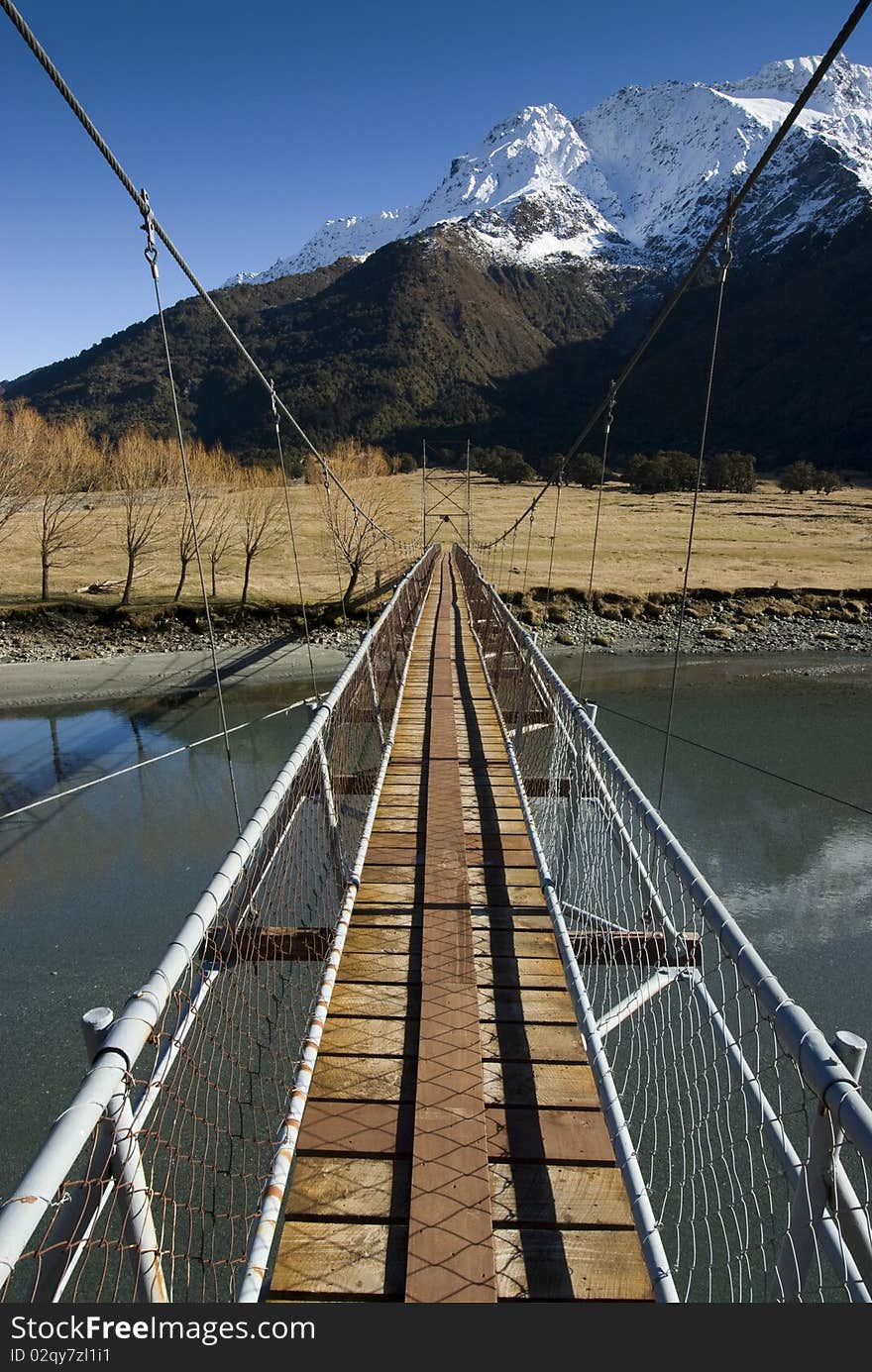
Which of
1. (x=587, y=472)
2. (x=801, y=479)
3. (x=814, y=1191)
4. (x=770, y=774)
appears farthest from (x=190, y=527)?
(x=801, y=479)

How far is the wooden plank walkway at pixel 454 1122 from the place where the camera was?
70.1 inches

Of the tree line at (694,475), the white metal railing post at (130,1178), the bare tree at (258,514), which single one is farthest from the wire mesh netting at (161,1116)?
the tree line at (694,475)

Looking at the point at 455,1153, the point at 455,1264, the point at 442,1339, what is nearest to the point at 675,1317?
the point at 442,1339

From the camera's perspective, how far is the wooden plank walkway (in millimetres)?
1781

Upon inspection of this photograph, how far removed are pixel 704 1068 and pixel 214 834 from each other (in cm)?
773

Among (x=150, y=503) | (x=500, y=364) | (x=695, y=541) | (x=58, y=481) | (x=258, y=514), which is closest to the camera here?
(x=58, y=481)

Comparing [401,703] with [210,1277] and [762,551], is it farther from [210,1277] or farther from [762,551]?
[762,551]

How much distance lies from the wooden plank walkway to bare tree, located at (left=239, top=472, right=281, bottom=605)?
23.1 meters

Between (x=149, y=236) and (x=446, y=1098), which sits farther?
(x=149, y=236)

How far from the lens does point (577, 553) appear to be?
30.2 metres

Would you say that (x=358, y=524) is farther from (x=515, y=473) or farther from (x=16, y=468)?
(x=515, y=473)

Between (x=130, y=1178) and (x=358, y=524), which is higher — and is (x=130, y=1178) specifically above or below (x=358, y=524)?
below

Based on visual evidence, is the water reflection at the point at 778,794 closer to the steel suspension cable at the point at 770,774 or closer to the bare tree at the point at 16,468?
the steel suspension cable at the point at 770,774

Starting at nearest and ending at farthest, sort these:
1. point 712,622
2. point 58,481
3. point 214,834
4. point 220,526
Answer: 1. point 214,834
2. point 712,622
3. point 58,481
4. point 220,526
